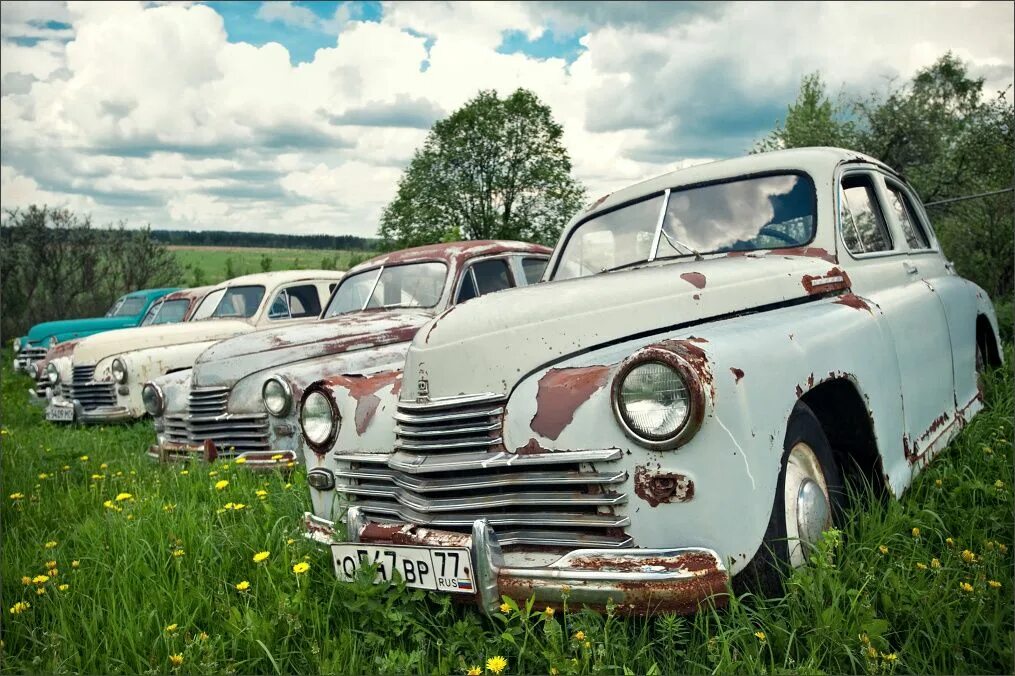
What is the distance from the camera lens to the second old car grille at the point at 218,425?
5.40m

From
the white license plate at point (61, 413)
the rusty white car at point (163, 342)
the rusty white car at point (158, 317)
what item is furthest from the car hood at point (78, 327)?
the white license plate at point (61, 413)

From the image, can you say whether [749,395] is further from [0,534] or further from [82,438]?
[82,438]

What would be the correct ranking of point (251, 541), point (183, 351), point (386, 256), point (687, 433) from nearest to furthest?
point (687, 433)
point (251, 541)
point (386, 256)
point (183, 351)

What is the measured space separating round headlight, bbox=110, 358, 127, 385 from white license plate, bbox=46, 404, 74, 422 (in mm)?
955

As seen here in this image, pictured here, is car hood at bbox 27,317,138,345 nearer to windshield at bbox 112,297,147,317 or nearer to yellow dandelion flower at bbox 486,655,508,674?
windshield at bbox 112,297,147,317

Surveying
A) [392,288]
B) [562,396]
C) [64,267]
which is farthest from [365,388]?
[64,267]

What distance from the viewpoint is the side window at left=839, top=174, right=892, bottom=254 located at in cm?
363

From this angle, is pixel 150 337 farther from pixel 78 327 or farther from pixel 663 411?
pixel 663 411

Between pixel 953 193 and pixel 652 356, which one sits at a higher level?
pixel 953 193

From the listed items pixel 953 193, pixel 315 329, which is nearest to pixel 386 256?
pixel 315 329

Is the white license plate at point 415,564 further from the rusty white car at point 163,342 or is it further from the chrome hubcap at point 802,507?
the rusty white car at point 163,342

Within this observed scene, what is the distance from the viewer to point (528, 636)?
2.38 metres

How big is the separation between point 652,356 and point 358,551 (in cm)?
121

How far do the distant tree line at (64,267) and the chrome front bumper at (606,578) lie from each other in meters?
23.5
